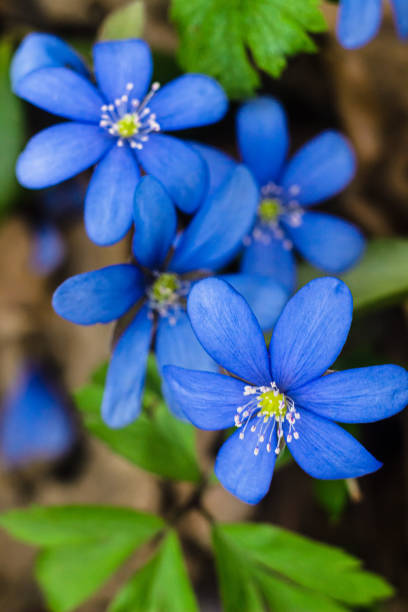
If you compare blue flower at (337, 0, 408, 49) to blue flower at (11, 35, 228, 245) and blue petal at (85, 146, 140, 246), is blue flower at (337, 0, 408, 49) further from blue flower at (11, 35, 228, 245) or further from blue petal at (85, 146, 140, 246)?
blue petal at (85, 146, 140, 246)

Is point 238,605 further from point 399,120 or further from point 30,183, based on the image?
point 399,120

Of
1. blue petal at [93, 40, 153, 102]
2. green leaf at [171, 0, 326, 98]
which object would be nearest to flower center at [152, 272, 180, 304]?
blue petal at [93, 40, 153, 102]

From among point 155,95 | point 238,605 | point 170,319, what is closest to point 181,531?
point 238,605

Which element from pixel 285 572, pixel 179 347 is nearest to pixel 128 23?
pixel 179 347

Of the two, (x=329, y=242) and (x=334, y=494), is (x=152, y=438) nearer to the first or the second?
(x=334, y=494)

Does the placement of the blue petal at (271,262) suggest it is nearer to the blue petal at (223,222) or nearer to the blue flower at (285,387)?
the blue petal at (223,222)

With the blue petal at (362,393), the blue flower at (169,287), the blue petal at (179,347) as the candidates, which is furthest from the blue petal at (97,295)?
the blue petal at (362,393)

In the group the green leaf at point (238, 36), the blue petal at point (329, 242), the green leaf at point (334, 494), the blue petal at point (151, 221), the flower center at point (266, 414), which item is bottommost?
the green leaf at point (334, 494)
